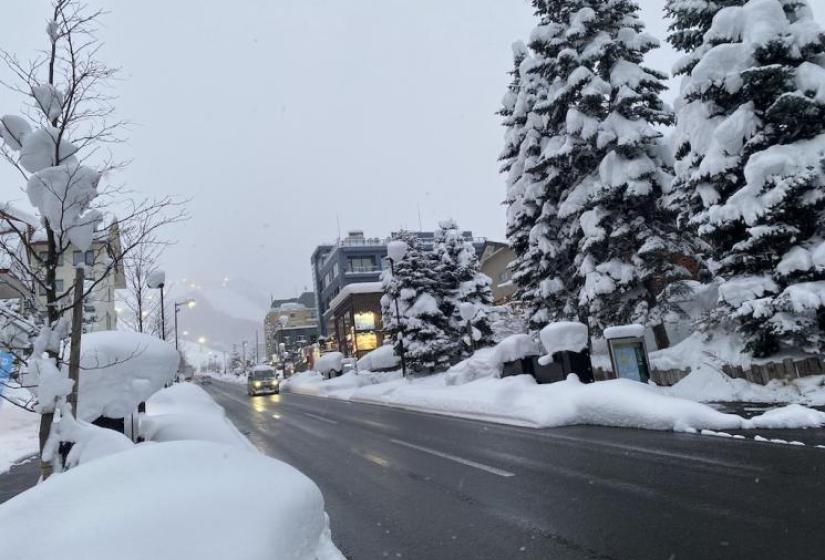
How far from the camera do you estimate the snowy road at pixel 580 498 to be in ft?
15.0

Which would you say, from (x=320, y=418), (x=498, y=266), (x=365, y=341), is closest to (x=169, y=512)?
(x=320, y=418)

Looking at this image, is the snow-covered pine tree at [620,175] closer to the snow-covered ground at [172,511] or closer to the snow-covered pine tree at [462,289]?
the snow-covered pine tree at [462,289]

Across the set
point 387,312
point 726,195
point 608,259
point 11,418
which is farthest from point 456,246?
point 11,418

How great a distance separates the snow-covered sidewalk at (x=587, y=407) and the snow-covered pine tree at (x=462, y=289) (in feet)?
28.8

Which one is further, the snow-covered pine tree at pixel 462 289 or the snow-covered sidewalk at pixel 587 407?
the snow-covered pine tree at pixel 462 289

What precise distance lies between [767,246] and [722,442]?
717 cm

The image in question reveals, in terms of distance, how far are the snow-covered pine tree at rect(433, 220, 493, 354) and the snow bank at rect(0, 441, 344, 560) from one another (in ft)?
87.2

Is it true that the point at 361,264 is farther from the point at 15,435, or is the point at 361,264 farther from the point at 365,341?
the point at 15,435

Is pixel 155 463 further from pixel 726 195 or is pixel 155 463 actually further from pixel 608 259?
pixel 608 259

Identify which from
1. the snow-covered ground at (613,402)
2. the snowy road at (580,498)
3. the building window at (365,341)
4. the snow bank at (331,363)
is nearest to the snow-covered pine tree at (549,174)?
the snow-covered ground at (613,402)

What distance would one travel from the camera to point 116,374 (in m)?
8.81

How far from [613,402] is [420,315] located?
63.6 ft

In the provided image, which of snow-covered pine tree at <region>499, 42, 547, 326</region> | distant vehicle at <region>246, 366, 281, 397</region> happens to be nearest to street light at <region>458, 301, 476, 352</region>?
snow-covered pine tree at <region>499, 42, 547, 326</region>

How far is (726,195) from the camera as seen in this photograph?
14453mm
